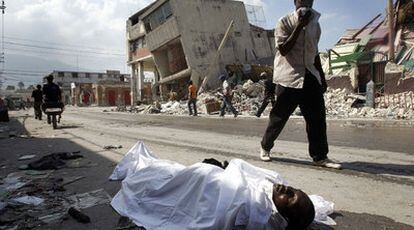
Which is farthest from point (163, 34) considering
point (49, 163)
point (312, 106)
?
point (312, 106)

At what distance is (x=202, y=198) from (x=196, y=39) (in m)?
34.2

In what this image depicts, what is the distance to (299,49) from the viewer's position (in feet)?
16.4

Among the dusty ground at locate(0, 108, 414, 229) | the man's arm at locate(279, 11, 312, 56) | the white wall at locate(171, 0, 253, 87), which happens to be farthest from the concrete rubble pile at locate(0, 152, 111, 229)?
the white wall at locate(171, 0, 253, 87)

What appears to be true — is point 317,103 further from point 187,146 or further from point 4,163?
point 4,163

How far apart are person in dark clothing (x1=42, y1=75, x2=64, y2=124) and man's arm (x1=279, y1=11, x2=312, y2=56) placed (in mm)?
10930

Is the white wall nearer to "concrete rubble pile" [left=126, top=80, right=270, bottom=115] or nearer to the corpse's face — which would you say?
"concrete rubble pile" [left=126, top=80, right=270, bottom=115]

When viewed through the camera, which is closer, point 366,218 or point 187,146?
point 366,218

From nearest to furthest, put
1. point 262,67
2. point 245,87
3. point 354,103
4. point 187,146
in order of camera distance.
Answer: point 187,146, point 354,103, point 245,87, point 262,67

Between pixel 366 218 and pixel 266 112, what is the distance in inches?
674

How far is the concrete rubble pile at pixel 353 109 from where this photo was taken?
50.2 feet

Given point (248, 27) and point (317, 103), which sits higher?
point (248, 27)

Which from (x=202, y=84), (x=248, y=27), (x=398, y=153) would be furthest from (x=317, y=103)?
(x=248, y=27)

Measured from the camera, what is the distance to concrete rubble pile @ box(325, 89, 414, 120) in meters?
15.3

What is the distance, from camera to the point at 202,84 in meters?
34.8
